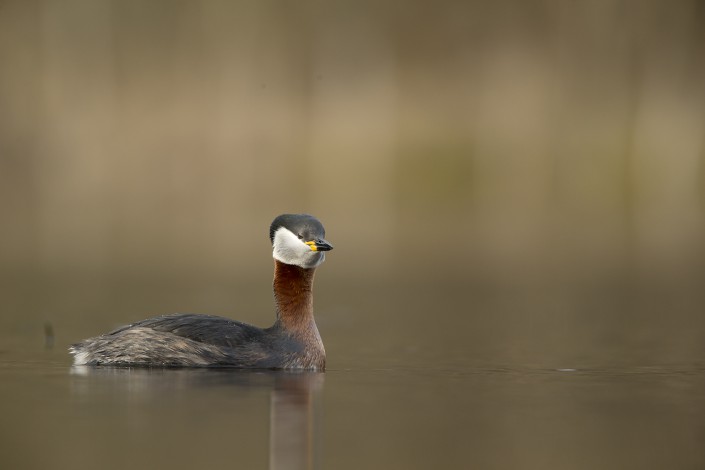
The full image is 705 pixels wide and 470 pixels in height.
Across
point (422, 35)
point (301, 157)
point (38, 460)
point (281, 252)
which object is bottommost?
point (38, 460)

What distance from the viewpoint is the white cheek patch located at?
11.4 meters

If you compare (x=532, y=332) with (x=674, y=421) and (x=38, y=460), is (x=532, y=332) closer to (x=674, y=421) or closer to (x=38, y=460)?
(x=674, y=421)

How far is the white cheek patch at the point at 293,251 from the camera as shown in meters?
11.4

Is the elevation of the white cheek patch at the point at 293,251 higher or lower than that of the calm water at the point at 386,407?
higher

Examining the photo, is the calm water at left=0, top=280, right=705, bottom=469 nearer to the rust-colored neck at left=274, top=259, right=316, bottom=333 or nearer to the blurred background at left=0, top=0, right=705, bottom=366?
the rust-colored neck at left=274, top=259, right=316, bottom=333

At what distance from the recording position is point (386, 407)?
9438mm

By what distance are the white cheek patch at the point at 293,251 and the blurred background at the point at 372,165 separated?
1454 mm

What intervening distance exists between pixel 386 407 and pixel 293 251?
7.65ft

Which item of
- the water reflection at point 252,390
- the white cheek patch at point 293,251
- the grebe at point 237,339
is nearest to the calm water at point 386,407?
the water reflection at point 252,390

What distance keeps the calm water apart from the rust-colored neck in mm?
413

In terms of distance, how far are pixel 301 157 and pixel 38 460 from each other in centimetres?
3204

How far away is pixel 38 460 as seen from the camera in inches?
308

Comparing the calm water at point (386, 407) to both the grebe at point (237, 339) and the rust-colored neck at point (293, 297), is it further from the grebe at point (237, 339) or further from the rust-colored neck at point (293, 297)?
the rust-colored neck at point (293, 297)

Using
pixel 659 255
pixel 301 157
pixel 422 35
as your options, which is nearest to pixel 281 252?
pixel 659 255
